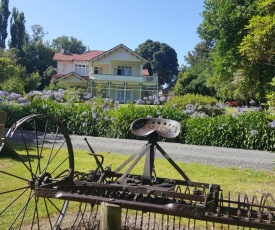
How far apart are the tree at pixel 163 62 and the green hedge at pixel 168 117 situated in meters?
62.0

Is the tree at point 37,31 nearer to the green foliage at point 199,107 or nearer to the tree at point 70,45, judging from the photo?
the tree at point 70,45

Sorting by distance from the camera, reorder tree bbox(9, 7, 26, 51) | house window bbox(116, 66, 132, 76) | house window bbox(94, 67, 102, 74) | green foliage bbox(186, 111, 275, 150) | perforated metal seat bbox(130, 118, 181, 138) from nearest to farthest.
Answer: perforated metal seat bbox(130, 118, 181, 138)
green foliage bbox(186, 111, 275, 150)
house window bbox(116, 66, 132, 76)
house window bbox(94, 67, 102, 74)
tree bbox(9, 7, 26, 51)

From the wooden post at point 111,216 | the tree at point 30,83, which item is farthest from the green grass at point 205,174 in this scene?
the tree at point 30,83

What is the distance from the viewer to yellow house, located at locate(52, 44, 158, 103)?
142 ft

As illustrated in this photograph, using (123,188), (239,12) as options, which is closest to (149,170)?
(123,188)

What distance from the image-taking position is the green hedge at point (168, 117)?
1122 centimetres

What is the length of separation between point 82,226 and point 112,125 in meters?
9.07

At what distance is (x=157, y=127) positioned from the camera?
3.60 metres

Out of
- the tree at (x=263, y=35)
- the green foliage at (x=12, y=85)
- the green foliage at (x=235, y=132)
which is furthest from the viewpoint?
the green foliage at (x=12, y=85)

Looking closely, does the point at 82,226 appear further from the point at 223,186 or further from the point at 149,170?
the point at 223,186

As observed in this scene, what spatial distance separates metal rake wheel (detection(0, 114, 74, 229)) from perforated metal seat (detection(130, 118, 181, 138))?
761 millimetres

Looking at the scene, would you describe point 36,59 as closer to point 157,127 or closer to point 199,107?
point 199,107

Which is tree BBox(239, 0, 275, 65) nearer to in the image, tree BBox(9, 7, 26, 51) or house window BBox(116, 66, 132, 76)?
house window BBox(116, 66, 132, 76)

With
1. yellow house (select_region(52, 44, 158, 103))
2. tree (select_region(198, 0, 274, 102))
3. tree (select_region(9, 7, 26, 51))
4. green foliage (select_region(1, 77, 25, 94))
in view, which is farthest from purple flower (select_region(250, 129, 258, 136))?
tree (select_region(9, 7, 26, 51))
